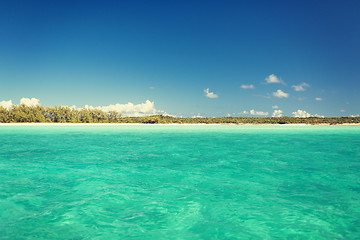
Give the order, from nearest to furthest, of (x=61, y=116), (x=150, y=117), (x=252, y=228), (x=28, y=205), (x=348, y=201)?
1. (x=252, y=228)
2. (x=28, y=205)
3. (x=348, y=201)
4. (x=61, y=116)
5. (x=150, y=117)

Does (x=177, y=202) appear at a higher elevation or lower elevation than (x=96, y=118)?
lower

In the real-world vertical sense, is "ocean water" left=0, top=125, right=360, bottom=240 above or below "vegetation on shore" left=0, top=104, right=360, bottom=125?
below

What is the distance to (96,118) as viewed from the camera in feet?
262

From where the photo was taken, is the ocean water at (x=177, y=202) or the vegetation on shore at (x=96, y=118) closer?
the ocean water at (x=177, y=202)

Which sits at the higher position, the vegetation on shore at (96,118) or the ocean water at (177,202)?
the vegetation on shore at (96,118)

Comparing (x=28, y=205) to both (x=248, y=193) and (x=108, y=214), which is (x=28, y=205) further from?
(x=248, y=193)

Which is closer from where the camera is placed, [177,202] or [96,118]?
[177,202]

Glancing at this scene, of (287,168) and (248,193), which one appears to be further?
(287,168)

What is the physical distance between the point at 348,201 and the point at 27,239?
8.94 metres

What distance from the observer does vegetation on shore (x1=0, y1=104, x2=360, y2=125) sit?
66438 mm

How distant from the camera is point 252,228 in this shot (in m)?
5.81

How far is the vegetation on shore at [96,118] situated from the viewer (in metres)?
66.4

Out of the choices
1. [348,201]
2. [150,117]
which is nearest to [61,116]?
Answer: [150,117]

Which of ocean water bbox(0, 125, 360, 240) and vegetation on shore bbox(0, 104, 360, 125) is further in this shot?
vegetation on shore bbox(0, 104, 360, 125)
